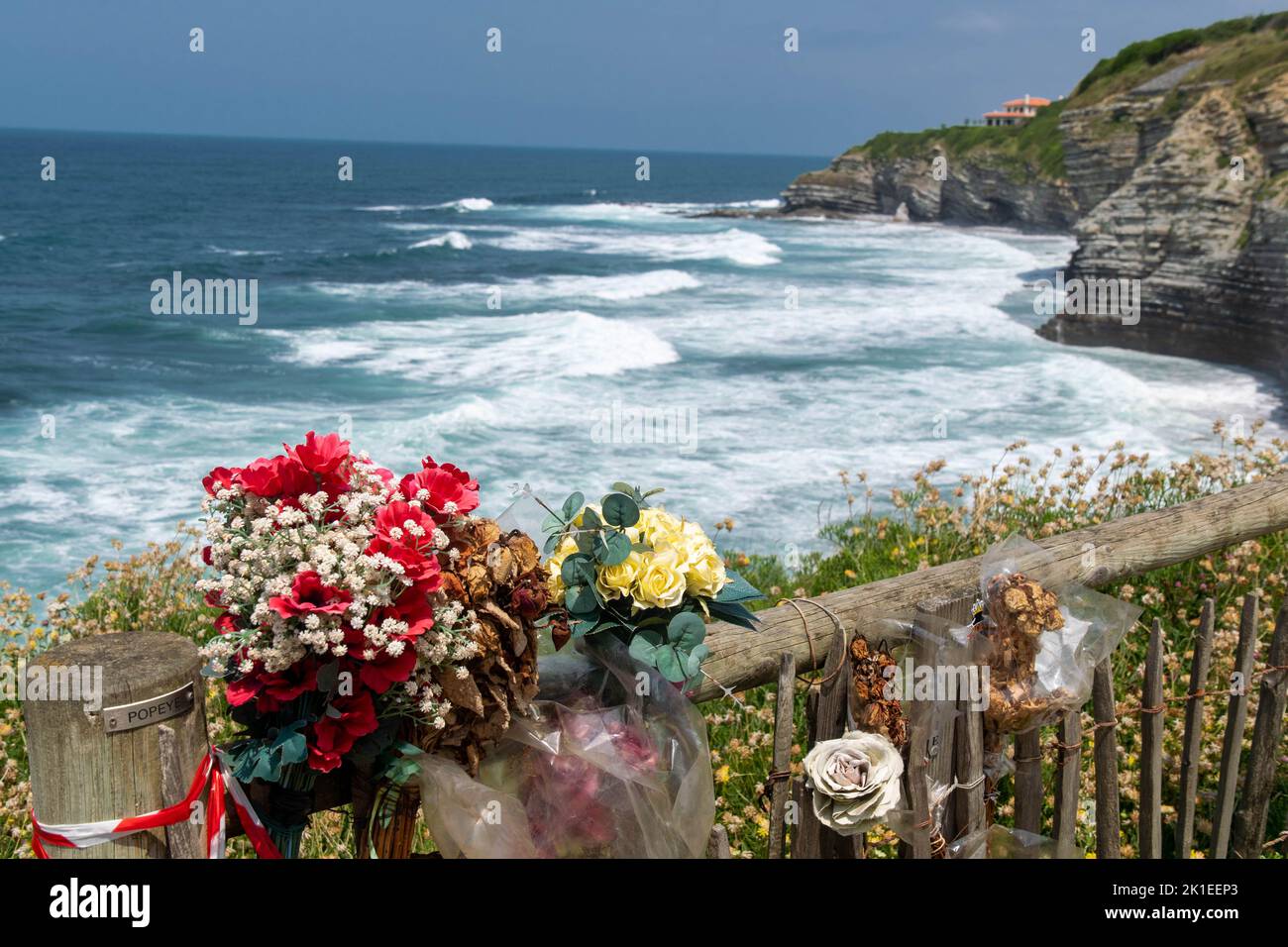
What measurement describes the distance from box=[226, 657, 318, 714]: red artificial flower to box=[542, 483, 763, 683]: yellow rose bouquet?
1.74 ft

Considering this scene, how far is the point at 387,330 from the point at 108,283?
14.7 metres

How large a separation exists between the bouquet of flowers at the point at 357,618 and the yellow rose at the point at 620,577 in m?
0.13

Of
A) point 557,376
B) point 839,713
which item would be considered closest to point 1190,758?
point 839,713

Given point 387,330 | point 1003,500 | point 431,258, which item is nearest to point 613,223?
point 431,258

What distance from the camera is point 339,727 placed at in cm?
208

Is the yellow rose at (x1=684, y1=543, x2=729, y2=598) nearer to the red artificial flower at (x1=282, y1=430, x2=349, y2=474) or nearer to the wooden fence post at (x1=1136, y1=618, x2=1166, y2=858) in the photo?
the red artificial flower at (x1=282, y1=430, x2=349, y2=474)

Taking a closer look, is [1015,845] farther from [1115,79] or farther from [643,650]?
[1115,79]

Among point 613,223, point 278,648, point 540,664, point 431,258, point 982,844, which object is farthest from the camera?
point 613,223

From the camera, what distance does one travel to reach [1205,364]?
2336cm

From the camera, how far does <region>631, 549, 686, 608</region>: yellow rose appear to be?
2303 millimetres

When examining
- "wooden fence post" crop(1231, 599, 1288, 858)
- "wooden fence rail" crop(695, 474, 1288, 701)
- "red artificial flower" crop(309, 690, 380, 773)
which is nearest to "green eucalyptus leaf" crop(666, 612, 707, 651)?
"wooden fence rail" crop(695, 474, 1288, 701)

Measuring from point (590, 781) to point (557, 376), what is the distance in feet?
63.1

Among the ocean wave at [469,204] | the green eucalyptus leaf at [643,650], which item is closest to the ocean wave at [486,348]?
the green eucalyptus leaf at [643,650]

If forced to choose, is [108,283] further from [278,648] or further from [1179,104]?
[278,648]
